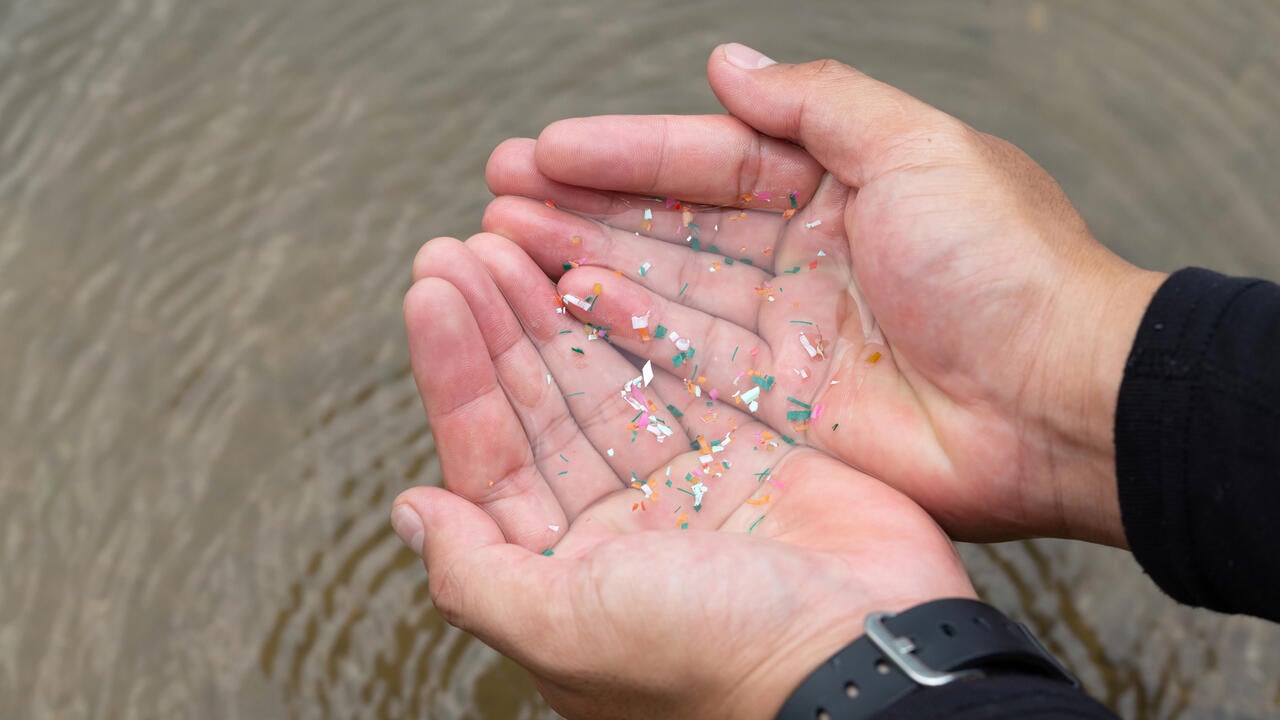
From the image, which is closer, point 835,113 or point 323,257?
point 835,113

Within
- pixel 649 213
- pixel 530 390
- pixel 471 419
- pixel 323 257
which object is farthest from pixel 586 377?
pixel 323 257

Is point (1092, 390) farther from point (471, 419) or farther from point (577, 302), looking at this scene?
point (471, 419)

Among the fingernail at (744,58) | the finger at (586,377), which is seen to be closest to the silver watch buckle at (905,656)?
the finger at (586,377)

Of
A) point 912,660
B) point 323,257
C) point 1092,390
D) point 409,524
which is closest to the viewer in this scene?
point 912,660

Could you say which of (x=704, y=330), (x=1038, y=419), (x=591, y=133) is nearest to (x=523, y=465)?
(x=704, y=330)

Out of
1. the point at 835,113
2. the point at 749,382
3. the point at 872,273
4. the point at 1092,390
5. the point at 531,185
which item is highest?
the point at 835,113

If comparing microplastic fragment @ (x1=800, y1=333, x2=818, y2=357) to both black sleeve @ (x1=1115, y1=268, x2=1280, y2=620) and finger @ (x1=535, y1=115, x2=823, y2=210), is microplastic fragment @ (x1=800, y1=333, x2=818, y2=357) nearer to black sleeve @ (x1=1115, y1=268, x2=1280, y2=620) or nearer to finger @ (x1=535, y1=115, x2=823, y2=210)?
finger @ (x1=535, y1=115, x2=823, y2=210)

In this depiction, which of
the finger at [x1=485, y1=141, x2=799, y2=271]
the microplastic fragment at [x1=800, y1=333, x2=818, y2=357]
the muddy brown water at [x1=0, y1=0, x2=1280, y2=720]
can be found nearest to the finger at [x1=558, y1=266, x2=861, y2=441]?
the microplastic fragment at [x1=800, y1=333, x2=818, y2=357]
